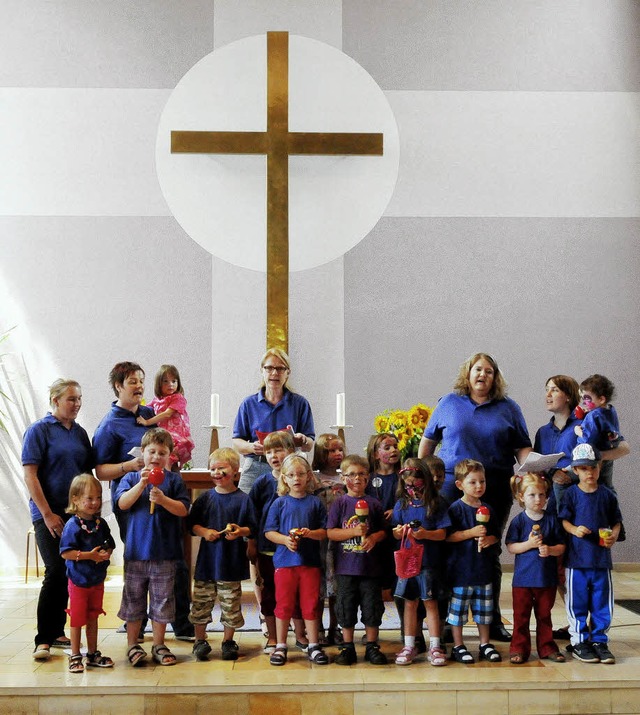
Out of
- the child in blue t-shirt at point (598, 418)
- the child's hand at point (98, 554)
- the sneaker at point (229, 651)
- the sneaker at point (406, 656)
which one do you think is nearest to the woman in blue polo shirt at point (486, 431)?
the child in blue t-shirt at point (598, 418)

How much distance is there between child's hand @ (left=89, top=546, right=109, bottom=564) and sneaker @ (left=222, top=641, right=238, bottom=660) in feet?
2.19

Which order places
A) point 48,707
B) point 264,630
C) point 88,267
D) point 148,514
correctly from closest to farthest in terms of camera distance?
point 48,707 < point 148,514 < point 264,630 < point 88,267

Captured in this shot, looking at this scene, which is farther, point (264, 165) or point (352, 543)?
point (264, 165)

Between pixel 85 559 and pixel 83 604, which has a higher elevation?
pixel 85 559

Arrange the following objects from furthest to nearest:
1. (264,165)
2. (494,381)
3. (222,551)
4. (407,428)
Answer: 1. (264,165)
2. (407,428)
3. (494,381)
4. (222,551)

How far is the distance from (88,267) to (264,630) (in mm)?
3387

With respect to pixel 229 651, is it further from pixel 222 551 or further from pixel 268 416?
pixel 268 416

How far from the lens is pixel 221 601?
4.00 meters

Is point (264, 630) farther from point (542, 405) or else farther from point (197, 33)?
point (197, 33)

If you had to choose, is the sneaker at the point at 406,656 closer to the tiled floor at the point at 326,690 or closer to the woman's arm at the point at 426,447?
the tiled floor at the point at 326,690

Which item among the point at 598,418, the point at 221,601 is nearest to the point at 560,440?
the point at 598,418

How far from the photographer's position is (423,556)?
13.0 ft

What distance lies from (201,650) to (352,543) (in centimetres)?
82

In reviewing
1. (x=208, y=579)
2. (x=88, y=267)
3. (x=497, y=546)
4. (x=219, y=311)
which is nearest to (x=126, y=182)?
(x=88, y=267)
